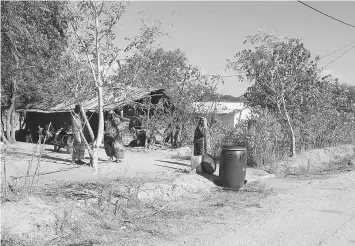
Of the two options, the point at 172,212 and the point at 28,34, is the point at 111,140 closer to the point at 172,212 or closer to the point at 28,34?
the point at 28,34

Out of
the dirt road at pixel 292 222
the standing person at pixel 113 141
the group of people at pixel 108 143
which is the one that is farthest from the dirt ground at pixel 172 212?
the standing person at pixel 113 141

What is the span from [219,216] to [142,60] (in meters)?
5.57

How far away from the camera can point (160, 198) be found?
27.8ft

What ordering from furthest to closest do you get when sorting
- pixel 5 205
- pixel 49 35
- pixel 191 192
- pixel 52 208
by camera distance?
pixel 49 35
pixel 191 192
pixel 52 208
pixel 5 205

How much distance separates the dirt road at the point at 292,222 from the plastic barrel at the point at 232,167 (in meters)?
1.01

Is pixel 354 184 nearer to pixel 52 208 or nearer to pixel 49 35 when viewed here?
pixel 52 208

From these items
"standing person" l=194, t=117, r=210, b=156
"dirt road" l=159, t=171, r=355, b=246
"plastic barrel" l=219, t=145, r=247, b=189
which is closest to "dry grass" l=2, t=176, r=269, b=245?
"dirt road" l=159, t=171, r=355, b=246

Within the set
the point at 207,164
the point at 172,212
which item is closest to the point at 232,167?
the point at 207,164

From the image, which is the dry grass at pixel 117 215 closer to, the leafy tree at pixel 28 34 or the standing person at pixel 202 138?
the standing person at pixel 202 138

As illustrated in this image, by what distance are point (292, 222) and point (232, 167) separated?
318cm

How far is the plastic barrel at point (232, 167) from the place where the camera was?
10.1m

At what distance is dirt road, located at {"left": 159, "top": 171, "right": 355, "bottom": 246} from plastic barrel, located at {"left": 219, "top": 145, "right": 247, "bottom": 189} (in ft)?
3.30

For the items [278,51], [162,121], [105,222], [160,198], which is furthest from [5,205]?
[162,121]

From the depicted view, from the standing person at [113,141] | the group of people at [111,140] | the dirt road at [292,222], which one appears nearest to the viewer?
the dirt road at [292,222]
